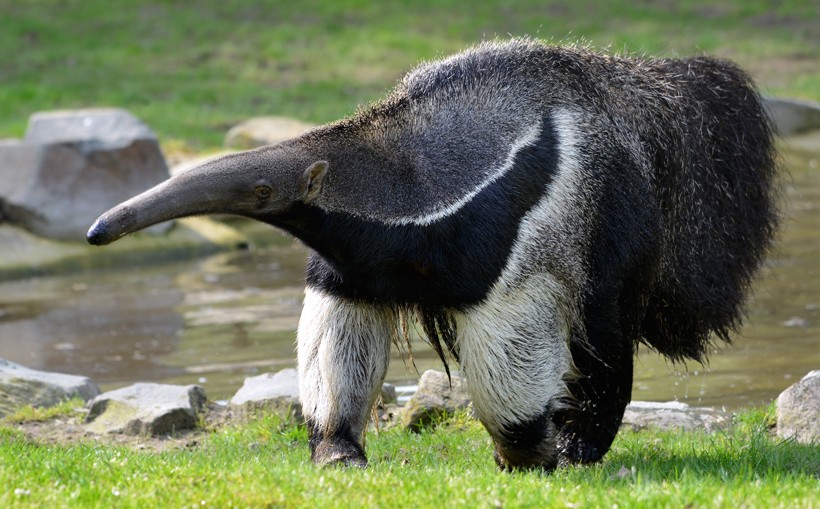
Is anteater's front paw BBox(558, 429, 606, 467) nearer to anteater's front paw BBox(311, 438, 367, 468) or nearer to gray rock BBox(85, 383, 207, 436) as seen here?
anteater's front paw BBox(311, 438, 367, 468)

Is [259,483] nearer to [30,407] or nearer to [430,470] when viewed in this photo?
[430,470]

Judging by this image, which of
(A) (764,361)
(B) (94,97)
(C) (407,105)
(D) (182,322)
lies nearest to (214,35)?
(B) (94,97)

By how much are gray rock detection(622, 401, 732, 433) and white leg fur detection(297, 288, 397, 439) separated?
2.34 meters

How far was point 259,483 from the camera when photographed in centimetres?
495

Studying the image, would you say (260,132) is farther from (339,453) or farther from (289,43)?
(339,453)

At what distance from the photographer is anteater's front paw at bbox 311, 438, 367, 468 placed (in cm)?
589

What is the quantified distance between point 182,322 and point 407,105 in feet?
22.1

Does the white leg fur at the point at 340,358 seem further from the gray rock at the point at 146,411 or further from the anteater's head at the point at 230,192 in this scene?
the gray rock at the point at 146,411

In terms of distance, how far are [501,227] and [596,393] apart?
1456mm

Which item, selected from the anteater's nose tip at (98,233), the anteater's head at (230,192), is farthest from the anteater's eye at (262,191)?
the anteater's nose tip at (98,233)

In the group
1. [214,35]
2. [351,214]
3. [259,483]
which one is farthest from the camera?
[214,35]

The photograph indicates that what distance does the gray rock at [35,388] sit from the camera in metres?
8.55

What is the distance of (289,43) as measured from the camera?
3016cm

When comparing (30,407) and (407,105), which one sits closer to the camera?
(407,105)
